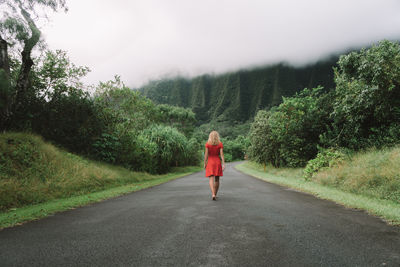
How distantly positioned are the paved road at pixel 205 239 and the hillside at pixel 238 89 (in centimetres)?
9256

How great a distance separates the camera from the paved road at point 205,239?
2.93 meters

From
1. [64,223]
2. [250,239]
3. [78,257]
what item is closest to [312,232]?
[250,239]

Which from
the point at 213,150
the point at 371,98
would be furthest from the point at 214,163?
the point at 371,98

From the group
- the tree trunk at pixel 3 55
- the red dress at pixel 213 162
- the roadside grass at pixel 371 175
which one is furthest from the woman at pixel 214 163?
the tree trunk at pixel 3 55

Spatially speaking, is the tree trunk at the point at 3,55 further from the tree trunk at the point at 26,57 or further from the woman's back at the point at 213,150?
the woman's back at the point at 213,150

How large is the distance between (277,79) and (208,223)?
463 ft

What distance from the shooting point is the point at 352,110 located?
12.6m

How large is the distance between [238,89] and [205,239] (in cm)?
14079

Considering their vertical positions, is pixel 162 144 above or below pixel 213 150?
above

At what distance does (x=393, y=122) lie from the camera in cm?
1170

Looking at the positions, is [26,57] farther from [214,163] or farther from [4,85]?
[214,163]

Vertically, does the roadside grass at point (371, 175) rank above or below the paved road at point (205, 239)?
above

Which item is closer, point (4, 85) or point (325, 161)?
point (4, 85)

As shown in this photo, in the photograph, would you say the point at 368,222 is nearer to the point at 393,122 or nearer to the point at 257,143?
the point at 393,122
